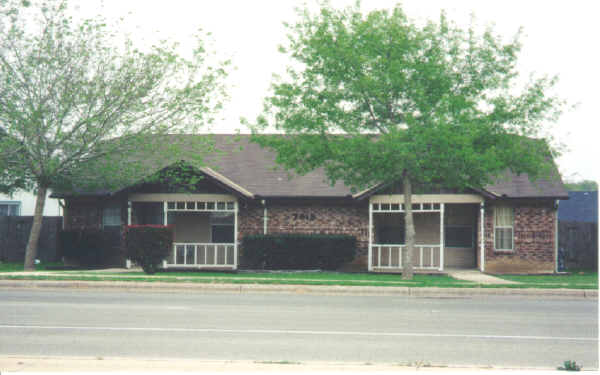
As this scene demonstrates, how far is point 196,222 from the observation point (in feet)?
80.0

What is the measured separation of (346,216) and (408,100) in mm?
6544

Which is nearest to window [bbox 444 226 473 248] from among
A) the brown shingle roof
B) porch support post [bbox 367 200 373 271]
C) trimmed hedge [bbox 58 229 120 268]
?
the brown shingle roof

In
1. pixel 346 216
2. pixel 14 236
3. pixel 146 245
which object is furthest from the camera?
pixel 14 236

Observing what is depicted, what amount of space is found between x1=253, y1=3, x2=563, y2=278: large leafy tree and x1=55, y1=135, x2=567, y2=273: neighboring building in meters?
4.42

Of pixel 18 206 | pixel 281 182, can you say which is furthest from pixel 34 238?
pixel 18 206

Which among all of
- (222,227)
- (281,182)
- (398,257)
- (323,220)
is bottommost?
(398,257)

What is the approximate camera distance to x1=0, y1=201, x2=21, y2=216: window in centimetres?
3709

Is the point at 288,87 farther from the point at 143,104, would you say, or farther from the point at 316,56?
the point at 143,104

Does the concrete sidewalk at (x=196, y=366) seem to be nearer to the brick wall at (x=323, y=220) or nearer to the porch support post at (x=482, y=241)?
the porch support post at (x=482, y=241)

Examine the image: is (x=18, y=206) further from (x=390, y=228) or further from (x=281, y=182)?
(x=390, y=228)

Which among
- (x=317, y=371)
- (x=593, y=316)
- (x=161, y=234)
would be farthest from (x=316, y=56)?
(x=317, y=371)

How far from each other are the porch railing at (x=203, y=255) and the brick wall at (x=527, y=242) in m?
9.44

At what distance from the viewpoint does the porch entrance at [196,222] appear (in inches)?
886

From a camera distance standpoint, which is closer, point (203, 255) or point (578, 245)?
point (203, 255)
